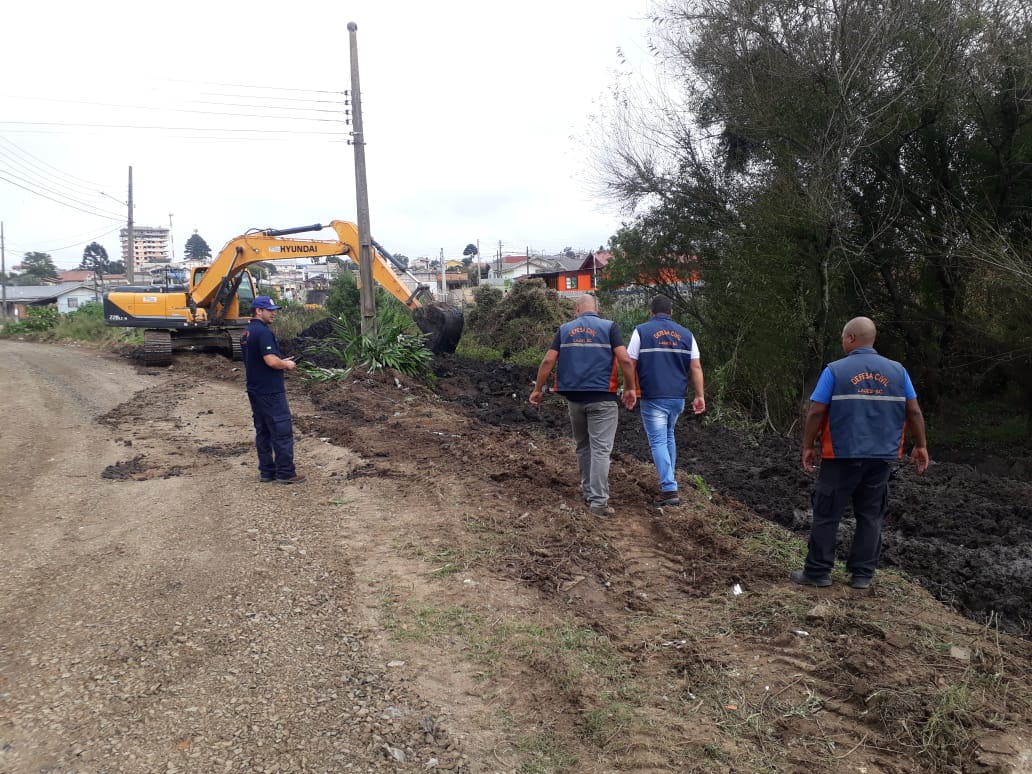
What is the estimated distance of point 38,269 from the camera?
117750mm

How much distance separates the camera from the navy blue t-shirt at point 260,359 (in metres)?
7.18

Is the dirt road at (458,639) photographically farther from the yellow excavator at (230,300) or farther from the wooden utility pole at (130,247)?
the wooden utility pole at (130,247)

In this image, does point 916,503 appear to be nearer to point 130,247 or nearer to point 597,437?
point 597,437

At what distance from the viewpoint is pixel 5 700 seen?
3.53 m

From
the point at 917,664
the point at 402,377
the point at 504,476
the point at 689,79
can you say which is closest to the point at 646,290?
the point at 689,79

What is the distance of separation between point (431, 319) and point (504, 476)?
9958 mm

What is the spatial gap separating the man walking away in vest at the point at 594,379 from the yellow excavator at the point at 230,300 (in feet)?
32.6

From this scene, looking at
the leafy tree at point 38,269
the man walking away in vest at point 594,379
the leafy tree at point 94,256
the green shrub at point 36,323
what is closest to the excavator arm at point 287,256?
the man walking away in vest at point 594,379

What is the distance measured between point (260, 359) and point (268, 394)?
336 millimetres

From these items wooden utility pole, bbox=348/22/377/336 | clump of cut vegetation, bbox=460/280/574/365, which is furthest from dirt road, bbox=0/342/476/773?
clump of cut vegetation, bbox=460/280/574/365

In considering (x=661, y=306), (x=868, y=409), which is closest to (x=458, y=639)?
(x=868, y=409)

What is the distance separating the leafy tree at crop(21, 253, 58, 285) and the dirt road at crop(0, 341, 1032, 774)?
11962cm

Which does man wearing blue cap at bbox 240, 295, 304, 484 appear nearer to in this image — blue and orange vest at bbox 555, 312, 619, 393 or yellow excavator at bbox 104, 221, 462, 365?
blue and orange vest at bbox 555, 312, 619, 393

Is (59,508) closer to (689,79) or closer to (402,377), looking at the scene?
(402,377)
